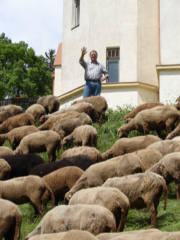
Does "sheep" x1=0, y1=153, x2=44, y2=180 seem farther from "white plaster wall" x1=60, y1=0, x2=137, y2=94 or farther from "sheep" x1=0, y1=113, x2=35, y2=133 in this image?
"white plaster wall" x1=60, y1=0, x2=137, y2=94

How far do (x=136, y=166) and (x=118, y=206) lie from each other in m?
2.69

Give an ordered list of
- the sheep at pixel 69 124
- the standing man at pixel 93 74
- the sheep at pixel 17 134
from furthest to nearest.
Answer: the standing man at pixel 93 74
the sheep at pixel 17 134
the sheep at pixel 69 124

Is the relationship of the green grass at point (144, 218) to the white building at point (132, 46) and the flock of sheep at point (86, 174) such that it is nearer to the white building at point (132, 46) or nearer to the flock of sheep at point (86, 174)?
the flock of sheep at point (86, 174)

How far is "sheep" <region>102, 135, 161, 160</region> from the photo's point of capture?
14.8 metres

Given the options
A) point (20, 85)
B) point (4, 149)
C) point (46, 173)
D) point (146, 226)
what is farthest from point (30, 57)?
point (146, 226)

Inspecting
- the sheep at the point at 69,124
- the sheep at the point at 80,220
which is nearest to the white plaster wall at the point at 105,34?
the sheep at the point at 69,124

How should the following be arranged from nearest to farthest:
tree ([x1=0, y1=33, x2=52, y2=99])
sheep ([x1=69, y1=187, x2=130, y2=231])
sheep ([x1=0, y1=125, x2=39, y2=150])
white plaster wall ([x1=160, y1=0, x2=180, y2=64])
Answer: sheep ([x1=69, y1=187, x2=130, y2=231]) → sheep ([x1=0, y1=125, x2=39, y2=150]) → white plaster wall ([x1=160, y1=0, x2=180, y2=64]) → tree ([x1=0, y1=33, x2=52, y2=99])

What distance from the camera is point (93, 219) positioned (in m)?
8.34

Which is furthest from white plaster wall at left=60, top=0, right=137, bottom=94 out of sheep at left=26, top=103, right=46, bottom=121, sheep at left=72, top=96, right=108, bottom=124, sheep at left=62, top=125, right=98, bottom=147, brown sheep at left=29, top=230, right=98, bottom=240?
brown sheep at left=29, top=230, right=98, bottom=240

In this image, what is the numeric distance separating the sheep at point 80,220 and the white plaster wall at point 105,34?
1789cm

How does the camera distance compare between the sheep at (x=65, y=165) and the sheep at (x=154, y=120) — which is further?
the sheep at (x=154, y=120)

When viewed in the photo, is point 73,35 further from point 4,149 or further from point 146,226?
point 146,226

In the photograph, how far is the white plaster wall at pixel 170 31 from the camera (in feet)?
84.2

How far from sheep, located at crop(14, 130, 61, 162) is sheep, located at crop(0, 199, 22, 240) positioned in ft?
22.2
